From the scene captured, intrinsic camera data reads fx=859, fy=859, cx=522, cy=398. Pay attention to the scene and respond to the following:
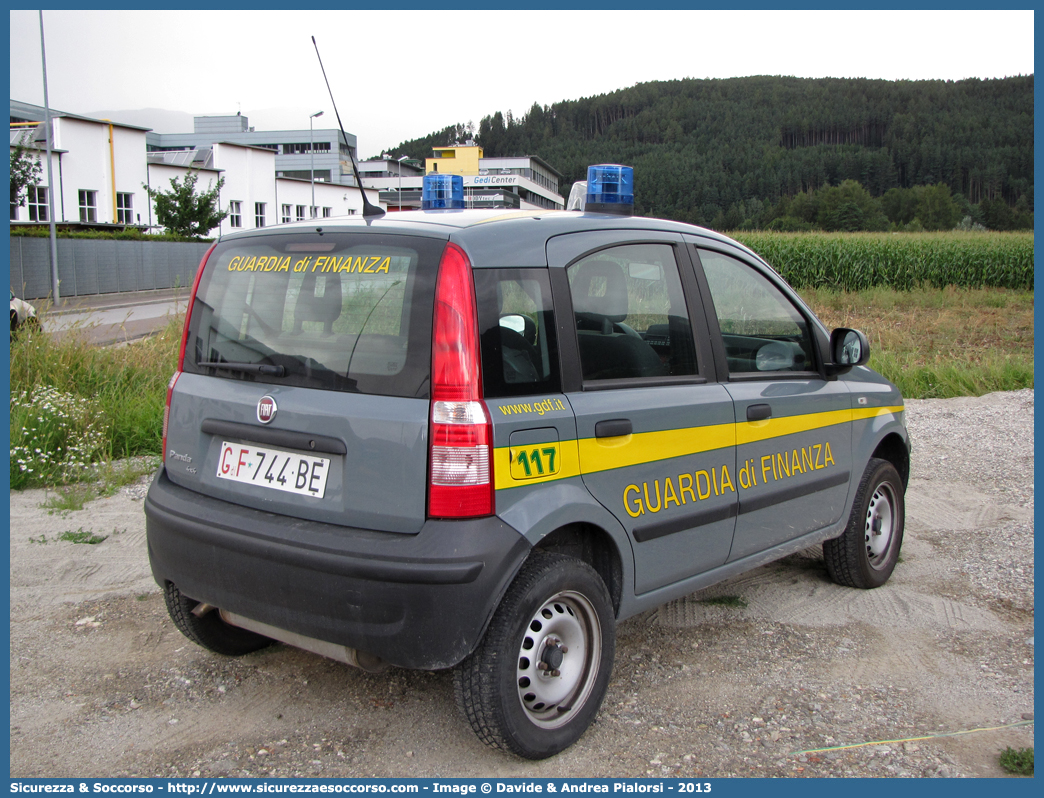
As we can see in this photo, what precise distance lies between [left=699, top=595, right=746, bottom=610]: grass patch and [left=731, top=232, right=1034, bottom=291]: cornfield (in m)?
26.2

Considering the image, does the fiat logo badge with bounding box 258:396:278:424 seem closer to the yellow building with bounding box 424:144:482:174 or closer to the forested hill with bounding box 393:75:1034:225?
the yellow building with bounding box 424:144:482:174

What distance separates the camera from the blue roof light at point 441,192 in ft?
12.5

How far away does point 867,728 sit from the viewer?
125 inches

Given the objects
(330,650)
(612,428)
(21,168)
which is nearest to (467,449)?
(612,428)

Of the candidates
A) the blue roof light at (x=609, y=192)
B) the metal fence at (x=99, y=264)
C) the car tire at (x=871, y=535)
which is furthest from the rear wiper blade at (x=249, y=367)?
the metal fence at (x=99, y=264)

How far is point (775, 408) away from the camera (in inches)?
151

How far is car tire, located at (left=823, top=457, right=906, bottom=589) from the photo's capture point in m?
4.51

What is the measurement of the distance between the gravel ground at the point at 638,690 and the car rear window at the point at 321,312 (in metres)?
1.30

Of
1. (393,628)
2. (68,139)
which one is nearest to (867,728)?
(393,628)

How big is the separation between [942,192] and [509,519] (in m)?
114

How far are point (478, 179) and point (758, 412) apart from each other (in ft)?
20.7

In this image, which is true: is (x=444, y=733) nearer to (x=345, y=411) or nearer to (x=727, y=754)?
(x=727, y=754)

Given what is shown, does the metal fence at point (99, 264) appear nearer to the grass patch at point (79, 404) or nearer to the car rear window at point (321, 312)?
the grass patch at point (79, 404)

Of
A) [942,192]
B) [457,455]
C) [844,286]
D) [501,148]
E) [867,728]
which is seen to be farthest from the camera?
[501,148]
